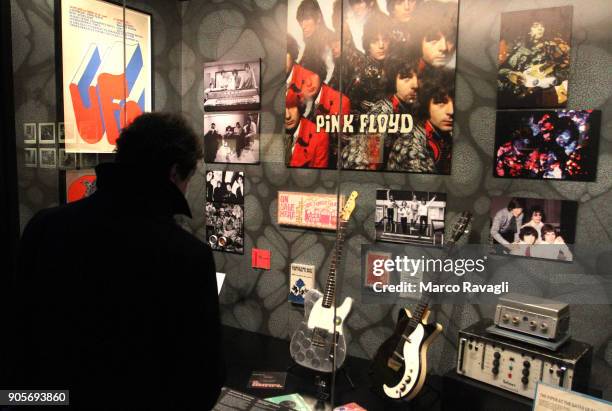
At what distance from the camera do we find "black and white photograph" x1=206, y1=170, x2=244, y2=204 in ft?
7.13

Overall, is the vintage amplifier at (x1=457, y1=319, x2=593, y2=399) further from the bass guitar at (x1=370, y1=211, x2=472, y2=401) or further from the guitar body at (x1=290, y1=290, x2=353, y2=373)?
the guitar body at (x1=290, y1=290, x2=353, y2=373)

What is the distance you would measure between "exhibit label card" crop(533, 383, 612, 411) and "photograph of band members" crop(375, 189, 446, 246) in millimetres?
624

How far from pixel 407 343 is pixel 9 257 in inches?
76.1

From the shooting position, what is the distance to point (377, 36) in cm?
189

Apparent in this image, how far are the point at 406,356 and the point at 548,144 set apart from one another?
990mm

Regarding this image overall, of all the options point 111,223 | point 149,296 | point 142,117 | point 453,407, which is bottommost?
point 453,407

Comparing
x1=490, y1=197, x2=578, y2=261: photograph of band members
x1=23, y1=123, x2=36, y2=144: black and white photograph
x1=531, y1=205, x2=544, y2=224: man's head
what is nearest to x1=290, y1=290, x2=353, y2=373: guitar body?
x1=490, y1=197, x2=578, y2=261: photograph of band members

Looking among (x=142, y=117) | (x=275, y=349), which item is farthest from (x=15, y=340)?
(x=275, y=349)

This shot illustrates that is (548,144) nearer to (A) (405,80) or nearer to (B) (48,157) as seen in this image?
(A) (405,80)

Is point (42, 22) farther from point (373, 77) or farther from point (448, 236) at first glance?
point (448, 236)

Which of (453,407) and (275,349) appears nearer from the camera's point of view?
(453,407)

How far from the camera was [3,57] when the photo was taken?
2.20 metres

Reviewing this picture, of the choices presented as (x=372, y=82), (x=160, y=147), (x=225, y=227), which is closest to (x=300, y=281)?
(x=225, y=227)

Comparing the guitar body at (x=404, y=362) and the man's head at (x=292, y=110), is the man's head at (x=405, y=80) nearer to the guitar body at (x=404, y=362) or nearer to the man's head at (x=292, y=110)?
the man's head at (x=292, y=110)
